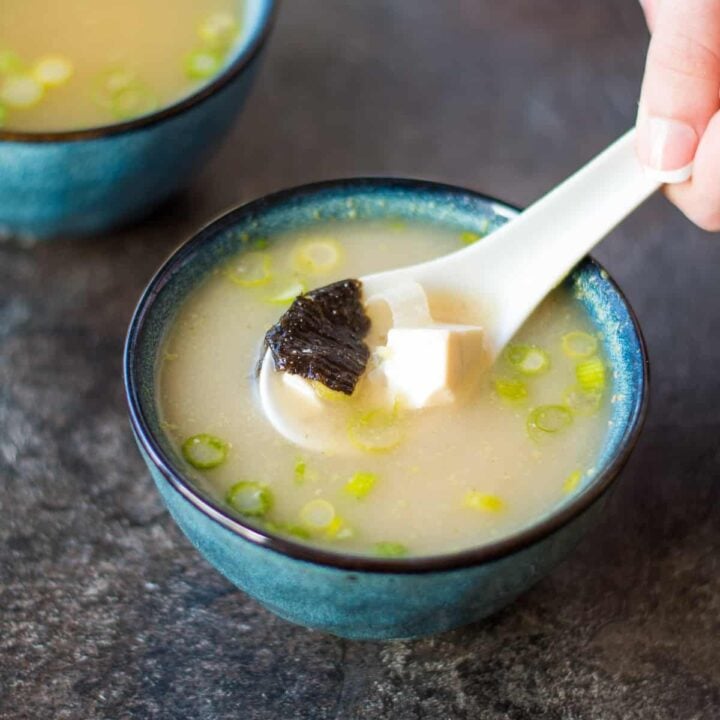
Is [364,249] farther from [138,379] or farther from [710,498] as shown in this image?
→ [710,498]

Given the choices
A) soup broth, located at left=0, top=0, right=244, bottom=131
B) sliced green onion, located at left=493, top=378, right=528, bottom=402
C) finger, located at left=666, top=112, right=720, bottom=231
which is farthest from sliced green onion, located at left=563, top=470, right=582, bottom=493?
soup broth, located at left=0, top=0, right=244, bottom=131

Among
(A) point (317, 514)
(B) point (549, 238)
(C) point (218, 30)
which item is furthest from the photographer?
(C) point (218, 30)

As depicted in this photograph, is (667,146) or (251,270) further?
(251,270)

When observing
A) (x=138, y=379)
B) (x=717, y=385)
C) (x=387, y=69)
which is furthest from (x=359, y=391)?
(x=387, y=69)

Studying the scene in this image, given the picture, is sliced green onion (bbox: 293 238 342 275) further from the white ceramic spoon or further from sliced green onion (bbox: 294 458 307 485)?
sliced green onion (bbox: 294 458 307 485)

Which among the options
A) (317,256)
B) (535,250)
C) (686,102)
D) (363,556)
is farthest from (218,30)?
(363,556)

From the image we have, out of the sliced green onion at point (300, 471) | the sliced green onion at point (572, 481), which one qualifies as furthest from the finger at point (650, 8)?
the sliced green onion at point (300, 471)

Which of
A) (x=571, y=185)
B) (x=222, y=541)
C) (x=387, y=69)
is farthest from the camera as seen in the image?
(x=387, y=69)

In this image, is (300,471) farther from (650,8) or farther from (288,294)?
(650,8)
